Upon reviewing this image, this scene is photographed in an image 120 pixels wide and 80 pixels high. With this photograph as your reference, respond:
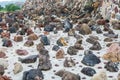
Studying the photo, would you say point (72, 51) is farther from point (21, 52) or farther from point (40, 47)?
point (21, 52)

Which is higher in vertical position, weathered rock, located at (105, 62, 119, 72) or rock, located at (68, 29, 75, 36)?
rock, located at (68, 29, 75, 36)

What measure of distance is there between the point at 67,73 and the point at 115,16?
6.57 m

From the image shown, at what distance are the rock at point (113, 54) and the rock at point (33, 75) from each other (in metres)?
2.54

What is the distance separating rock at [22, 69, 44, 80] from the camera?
9241 mm

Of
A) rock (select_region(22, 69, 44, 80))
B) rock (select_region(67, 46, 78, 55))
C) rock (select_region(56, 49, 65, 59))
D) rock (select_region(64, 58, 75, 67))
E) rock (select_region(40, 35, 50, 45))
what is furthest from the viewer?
rock (select_region(40, 35, 50, 45))

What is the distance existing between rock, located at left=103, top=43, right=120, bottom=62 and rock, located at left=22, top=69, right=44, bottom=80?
254 centimetres

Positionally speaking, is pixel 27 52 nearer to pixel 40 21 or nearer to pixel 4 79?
pixel 4 79

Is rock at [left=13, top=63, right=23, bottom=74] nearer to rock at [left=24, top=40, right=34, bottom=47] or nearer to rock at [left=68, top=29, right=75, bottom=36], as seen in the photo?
rock at [left=24, top=40, right=34, bottom=47]

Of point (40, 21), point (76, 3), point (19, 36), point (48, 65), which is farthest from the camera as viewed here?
point (76, 3)

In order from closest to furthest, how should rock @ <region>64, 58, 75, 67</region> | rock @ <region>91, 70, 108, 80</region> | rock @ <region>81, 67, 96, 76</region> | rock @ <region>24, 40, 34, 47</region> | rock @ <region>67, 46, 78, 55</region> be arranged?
rock @ <region>91, 70, 108, 80</region>
rock @ <region>81, 67, 96, 76</region>
rock @ <region>64, 58, 75, 67</region>
rock @ <region>67, 46, 78, 55</region>
rock @ <region>24, 40, 34, 47</region>

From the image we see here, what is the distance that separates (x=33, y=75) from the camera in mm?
9281

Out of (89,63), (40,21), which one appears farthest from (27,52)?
(40,21)

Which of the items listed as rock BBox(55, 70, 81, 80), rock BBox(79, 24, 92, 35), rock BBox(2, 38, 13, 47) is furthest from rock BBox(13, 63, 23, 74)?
rock BBox(79, 24, 92, 35)

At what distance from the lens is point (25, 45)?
1239cm
